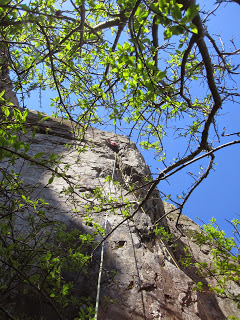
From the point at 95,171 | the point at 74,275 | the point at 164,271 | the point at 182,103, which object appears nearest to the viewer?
the point at 74,275

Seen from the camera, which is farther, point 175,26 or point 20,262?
point 20,262

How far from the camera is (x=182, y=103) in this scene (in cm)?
347

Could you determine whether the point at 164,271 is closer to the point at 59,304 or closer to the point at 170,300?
the point at 170,300

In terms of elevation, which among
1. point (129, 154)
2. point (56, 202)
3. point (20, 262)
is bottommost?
point (20, 262)

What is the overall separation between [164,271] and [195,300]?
1.54 feet

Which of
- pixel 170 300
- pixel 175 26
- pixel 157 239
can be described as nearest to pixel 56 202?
pixel 157 239

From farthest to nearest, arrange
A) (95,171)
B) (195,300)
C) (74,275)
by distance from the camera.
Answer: (95,171) → (195,300) → (74,275)

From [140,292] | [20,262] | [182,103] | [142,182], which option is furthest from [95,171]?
[20,262]

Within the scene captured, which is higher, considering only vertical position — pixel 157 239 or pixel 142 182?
pixel 142 182

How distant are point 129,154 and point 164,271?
10.2 feet

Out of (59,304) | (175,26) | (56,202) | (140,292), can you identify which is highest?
(175,26)

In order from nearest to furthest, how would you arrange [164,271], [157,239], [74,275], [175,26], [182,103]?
1. [175,26]
2. [74,275]
3. [164,271]
4. [182,103]
5. [157,239]

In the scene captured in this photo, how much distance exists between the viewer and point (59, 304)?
2.19 meters

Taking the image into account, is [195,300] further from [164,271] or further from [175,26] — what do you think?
[175,26]
